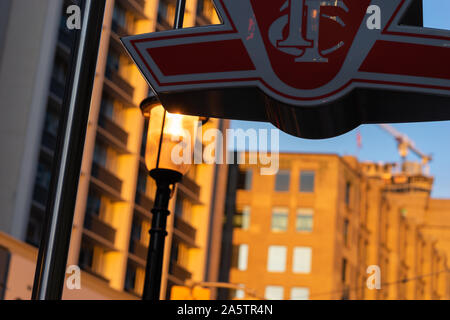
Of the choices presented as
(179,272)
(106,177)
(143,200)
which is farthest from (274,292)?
(106,177)

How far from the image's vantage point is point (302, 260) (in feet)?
263

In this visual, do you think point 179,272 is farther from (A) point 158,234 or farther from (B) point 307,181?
(A) point 158,234

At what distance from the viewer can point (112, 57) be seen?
5744cm

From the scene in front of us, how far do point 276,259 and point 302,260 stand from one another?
7.39 feet

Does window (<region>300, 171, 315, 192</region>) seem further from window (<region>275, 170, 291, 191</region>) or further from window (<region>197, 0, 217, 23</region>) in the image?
window (<region>197, 0, 217, 23</region>)

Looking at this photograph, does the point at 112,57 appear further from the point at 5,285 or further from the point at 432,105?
the point at 432,105

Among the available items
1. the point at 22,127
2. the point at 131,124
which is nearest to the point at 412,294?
the point at 131,124

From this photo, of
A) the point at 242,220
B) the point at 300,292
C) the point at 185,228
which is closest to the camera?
the point at 185,228

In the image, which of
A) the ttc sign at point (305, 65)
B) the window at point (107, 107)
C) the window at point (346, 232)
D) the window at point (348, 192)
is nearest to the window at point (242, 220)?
the window at point (346, 232)

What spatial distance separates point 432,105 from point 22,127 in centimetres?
4331

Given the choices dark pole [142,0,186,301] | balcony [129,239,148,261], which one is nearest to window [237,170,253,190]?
balcony [129,239,148,261]

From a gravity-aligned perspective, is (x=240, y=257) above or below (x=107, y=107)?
below

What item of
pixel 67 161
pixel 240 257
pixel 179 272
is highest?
pixel 240 257
